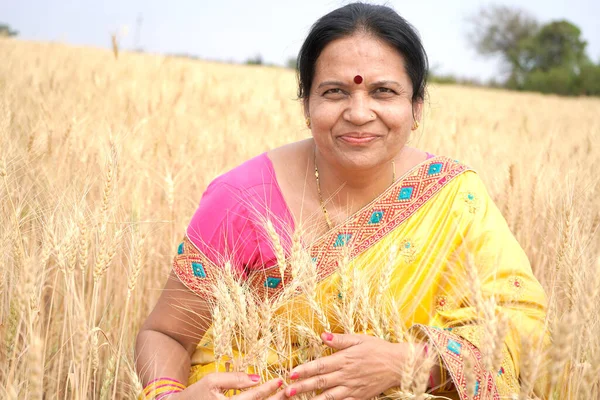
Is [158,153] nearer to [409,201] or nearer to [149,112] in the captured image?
[149,112]

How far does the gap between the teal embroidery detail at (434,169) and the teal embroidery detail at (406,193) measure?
0.31 feet

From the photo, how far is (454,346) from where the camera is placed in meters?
1.53

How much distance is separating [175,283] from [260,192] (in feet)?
1.35

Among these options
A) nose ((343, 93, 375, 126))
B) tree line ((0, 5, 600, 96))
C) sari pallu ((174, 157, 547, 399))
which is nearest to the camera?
sari pallu ((174, 157, 547, 399))

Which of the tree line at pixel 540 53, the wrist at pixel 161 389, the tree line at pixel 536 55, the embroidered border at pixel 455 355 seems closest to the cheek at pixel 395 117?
the embroidered border at pixel 455 355

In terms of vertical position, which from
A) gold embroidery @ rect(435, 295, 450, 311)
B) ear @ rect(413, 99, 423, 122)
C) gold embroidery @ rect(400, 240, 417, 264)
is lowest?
gold embroidery @ rect(435, 295, 450, 311)

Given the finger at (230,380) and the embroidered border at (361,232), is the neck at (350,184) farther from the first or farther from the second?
the finger at (230,380)

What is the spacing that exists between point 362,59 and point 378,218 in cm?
53

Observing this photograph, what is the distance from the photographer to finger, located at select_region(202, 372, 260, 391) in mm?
1363

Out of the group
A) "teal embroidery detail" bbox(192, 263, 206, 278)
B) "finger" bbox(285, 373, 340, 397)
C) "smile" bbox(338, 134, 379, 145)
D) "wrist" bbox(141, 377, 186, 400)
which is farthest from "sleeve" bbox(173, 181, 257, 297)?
"finger" bbox(285, 373, 340, 397)

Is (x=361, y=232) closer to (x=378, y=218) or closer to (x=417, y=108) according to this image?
(x=378, y=218)

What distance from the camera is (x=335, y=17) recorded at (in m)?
1.85

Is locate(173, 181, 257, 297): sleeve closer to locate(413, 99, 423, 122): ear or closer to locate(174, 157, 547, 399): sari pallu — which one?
locate(174, 157, 547, 399): sari pallu

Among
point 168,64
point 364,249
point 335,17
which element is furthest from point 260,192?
point 168,64
